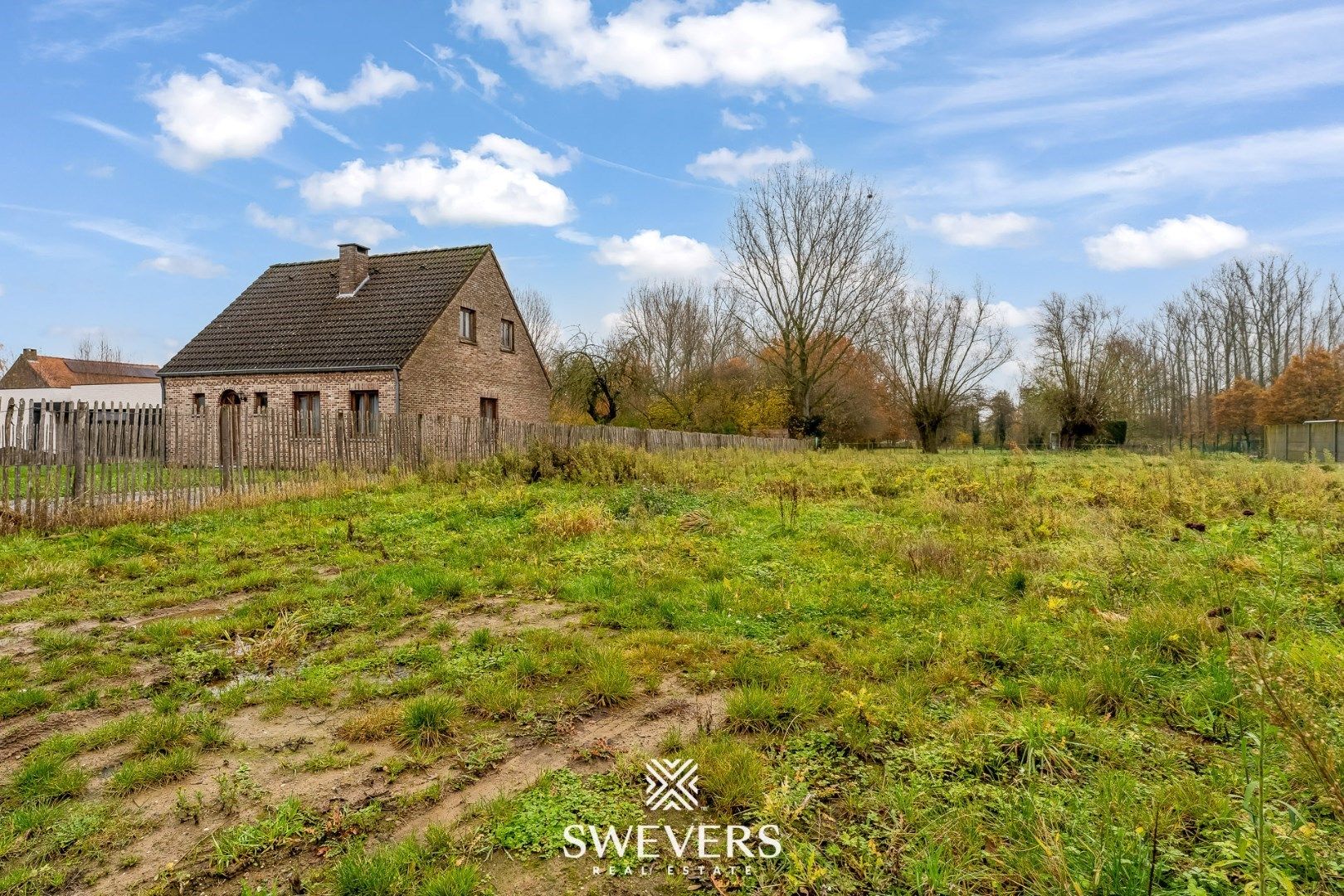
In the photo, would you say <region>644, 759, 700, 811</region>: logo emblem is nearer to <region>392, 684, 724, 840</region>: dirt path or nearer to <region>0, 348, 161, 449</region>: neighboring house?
<region>392, 684, 724, 840</region>: dirt path

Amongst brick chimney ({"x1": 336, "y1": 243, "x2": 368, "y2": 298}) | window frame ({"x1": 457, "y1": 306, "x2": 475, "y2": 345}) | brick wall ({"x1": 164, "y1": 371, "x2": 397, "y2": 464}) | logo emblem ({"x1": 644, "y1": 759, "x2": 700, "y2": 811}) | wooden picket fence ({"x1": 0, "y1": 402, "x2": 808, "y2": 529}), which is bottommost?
logo emblem ({"x1": 644, "y1": 759, "x2": 700, "y2": 811})

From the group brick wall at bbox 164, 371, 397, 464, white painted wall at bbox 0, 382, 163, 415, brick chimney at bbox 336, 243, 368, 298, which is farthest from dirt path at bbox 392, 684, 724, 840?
white painted wall at bbox 0, 382, 163, 415

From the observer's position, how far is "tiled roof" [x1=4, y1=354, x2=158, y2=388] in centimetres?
5919

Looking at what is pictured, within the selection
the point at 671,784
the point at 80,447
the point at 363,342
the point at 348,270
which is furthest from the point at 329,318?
the point at 671,784

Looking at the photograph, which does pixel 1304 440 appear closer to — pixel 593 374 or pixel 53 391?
pixel 593 374

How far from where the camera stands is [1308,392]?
40.1 m

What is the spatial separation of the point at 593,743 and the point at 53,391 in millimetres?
55899

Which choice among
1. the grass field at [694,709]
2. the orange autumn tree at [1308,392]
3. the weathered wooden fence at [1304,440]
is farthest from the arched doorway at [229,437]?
the orange autumn tree at [1308,392]

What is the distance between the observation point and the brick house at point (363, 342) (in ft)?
72.7

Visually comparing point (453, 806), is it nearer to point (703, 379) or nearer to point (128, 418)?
point (128, 418)

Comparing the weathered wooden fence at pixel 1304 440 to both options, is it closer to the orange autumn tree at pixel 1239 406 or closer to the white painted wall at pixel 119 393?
the orange autumn tree at pixel 1239 406

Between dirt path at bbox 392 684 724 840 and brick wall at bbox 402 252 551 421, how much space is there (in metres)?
19.7

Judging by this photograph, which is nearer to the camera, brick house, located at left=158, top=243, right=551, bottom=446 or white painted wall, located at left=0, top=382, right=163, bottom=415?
brick house, located at left=158, top=243, right=551, bottom=446

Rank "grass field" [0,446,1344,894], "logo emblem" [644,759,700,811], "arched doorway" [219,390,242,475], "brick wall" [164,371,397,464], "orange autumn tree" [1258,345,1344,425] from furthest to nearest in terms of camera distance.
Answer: "orange autumn tree" [1258,345,1344,425], "brick wall" [164,371,397,464], "arched doorway" [219,390,242,475], "logo emblem" [644,759,700,811], "grass field" [0,446,1344,894]
